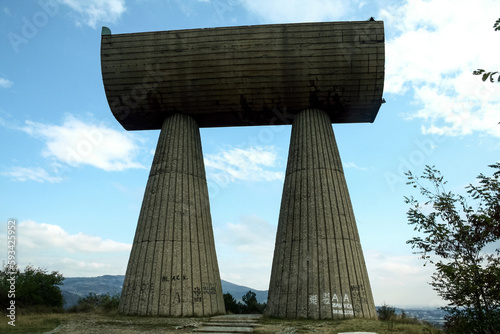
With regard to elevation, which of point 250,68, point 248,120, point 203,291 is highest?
point 250,68

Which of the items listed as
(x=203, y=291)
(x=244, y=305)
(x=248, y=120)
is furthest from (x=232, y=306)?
(x=248, y=120)

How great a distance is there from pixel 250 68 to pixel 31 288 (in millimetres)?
16498

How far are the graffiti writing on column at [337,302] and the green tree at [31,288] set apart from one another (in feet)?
43.1

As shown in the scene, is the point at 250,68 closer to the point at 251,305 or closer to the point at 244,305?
the point at 244,305

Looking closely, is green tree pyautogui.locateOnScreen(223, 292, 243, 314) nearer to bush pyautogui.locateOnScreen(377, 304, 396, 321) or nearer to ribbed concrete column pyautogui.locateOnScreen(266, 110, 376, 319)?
ribbed concrete column pyautogui.locateOnScreen(266, 110, 376, 319)

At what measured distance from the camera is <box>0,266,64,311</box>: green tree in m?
18.5

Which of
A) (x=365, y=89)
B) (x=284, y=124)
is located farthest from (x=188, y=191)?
(x=365, y=89)

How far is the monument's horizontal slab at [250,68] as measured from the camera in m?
15.5

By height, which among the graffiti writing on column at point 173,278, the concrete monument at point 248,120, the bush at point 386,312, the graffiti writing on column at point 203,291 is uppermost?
the concrete monument at point 248,120

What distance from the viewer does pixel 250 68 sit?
1587cm

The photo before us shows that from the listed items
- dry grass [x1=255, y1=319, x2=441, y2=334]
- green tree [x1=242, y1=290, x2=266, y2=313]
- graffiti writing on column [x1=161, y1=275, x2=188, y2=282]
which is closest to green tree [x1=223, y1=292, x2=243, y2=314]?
green tree [x1=242, y1=290, x2=266, y2=313]

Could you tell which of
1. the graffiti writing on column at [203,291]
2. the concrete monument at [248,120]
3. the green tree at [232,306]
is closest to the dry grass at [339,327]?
the concrete monument at [248,120]

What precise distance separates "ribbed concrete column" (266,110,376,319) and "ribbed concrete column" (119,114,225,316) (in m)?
2.91

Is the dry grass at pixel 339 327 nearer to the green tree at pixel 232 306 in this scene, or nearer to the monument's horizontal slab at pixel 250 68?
the green tree at pixel 232 306
